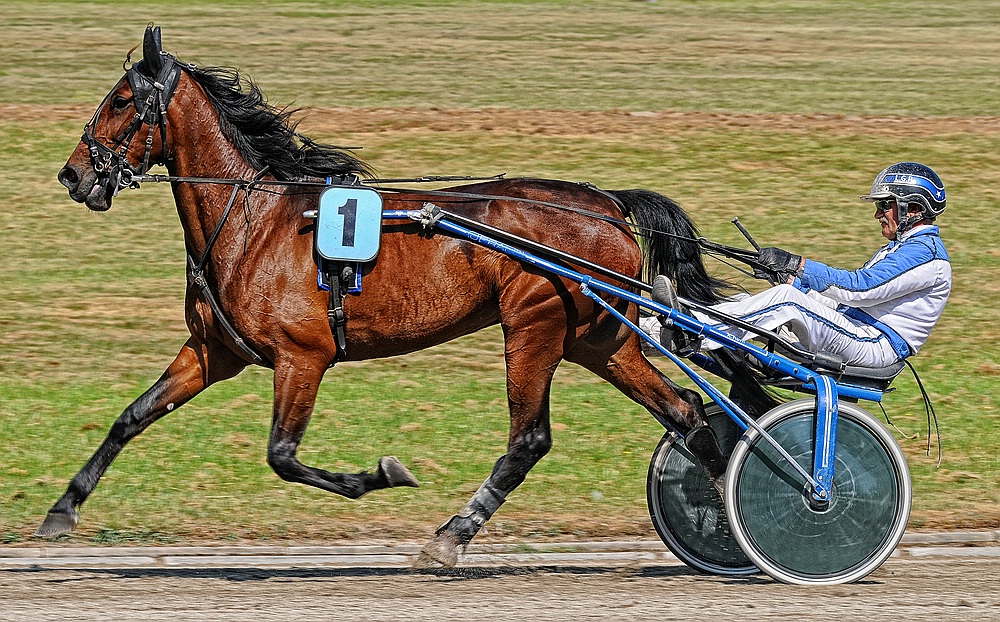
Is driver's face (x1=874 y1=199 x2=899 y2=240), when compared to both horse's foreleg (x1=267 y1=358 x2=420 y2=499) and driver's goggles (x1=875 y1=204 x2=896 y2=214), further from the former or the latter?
horse's foreleg (x1=267 y1=358 x2=420 y2=499)

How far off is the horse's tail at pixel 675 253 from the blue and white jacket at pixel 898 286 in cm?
56

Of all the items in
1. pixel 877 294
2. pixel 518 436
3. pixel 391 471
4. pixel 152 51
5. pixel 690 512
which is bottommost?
pixel 690 512

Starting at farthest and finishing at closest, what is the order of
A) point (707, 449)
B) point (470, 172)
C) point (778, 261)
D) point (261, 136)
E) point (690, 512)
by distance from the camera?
1. point (470, 172)
2. point (261, 136)
3. point (690, 512)
4. point (707, 449)
5. point (778, 261)

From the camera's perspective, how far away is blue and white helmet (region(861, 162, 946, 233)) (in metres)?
5.78

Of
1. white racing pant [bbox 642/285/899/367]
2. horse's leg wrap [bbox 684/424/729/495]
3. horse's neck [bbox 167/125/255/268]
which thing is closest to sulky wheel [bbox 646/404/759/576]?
horse's leg wrap [bbox 684/424/729/495]

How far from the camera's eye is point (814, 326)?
5.73 m

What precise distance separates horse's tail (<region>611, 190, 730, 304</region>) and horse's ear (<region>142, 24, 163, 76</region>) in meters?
2.07

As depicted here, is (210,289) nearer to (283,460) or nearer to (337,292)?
(337,292)

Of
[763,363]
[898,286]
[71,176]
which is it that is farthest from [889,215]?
[71,176]

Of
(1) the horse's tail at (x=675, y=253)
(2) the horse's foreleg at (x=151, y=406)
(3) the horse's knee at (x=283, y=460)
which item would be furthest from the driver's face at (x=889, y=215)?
(2) the horse's foreleg at (x=151, y=406)

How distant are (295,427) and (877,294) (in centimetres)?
230

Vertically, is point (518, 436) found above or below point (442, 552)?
above

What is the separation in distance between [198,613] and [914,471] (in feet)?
13.6

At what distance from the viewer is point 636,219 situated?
6.41m
